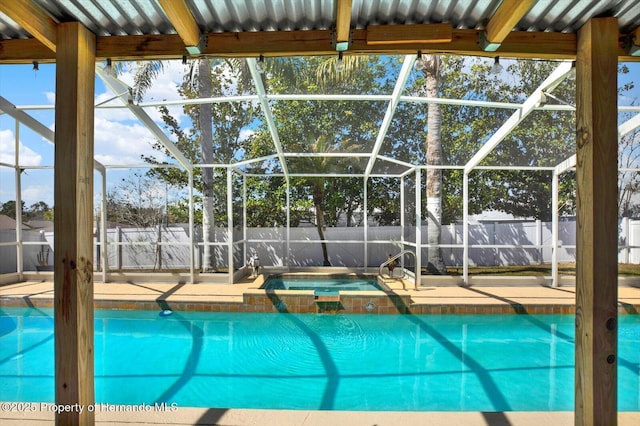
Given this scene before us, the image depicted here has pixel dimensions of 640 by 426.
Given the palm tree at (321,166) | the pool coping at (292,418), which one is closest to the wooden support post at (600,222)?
A: the pool coping at (292,418)

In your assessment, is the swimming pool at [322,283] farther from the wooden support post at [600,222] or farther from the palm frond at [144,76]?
the palm frond at [144,76]

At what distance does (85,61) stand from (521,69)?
4.51m

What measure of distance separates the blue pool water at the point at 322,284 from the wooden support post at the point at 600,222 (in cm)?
561

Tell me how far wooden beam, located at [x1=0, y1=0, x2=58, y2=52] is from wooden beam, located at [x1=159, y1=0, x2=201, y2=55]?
26.3 inches

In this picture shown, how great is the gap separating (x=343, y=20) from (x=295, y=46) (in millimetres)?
370

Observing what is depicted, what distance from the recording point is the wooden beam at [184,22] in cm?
168

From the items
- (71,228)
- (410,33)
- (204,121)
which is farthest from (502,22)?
(204,121)

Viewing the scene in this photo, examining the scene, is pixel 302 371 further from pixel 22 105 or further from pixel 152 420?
pixel 22 105

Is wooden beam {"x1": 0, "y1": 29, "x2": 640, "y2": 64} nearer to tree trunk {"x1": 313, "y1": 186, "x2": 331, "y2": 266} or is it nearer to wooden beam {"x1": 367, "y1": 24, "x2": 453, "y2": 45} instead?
wooden beam {"x1": 367, "y1": 24, "x2": 453, "y2": 45}

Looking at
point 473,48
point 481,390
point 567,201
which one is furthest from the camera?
point 567,201

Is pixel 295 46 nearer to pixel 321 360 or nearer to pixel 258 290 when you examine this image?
pixel 321 360

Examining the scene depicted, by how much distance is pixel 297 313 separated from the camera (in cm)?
621

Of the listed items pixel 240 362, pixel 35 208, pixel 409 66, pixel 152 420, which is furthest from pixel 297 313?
pixel 35 208

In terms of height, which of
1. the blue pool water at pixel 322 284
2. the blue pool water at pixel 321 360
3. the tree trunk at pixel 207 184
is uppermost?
the tree trunk at pixel 207 184
